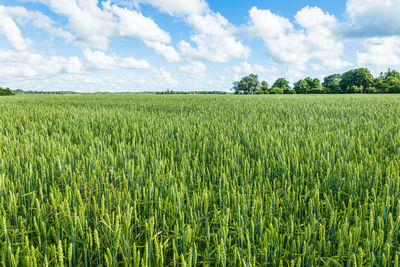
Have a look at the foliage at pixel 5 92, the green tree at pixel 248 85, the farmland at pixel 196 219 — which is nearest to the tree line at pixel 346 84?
the green tree at pixel 248 85

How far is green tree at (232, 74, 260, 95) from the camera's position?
75312 mm

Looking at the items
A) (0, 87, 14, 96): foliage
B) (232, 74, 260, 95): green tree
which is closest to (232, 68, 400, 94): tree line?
(232, 74, 260, 95): green tree

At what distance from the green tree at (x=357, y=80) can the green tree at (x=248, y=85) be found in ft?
79.5

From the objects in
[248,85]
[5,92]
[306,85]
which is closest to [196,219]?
[5,92]

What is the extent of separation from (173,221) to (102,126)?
3.24 m

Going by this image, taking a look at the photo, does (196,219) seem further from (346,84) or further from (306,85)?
(306,85)

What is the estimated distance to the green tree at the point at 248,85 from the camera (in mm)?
75312

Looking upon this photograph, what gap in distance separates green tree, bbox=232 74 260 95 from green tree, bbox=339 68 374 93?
24.2 m

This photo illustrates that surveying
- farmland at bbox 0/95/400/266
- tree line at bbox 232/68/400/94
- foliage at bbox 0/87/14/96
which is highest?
tree line at bbox 232/68/400/94

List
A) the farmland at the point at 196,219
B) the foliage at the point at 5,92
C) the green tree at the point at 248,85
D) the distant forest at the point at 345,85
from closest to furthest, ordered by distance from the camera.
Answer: the farmland at the point at 196,219
the foliage at the point at 5,92
the distant forest at the point at 345,85
the green tree at the point at 248,85

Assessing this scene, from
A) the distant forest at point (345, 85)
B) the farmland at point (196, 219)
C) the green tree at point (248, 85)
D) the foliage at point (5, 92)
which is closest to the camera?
the farmland at point (196, 219)

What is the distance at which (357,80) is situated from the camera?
65625mm

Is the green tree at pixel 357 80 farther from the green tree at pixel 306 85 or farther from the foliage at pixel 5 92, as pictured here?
the foliage at pixel 5 92

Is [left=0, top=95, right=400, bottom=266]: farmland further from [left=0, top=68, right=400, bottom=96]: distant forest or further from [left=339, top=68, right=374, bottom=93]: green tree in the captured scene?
[left=339, top=68, right=374, bottom=93]: green tree
